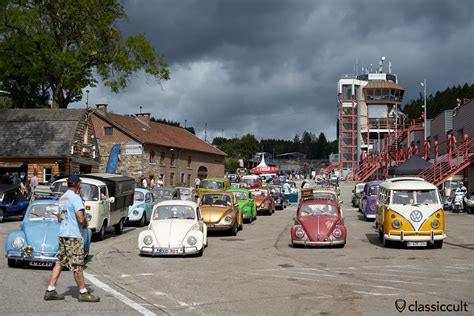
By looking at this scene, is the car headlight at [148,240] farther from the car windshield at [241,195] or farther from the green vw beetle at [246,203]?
the car windshield at [241,195]

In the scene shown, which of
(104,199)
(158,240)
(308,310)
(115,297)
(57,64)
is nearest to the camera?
(308,310)

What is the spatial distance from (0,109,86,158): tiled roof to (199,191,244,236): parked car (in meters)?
18.9

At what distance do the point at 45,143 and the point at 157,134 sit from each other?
77.0 ft

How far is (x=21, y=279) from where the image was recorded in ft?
38.1

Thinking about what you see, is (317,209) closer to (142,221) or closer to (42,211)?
(42,211)

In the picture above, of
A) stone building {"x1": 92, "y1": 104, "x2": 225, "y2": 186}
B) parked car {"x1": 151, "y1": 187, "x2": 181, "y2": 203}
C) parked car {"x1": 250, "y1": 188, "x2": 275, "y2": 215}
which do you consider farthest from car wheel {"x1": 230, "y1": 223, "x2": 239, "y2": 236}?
stone building {"x1": 92, "y1": 104, "x2": 225, "y2": 186}

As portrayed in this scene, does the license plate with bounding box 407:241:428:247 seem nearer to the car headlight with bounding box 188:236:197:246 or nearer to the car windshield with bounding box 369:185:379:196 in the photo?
the car headlight with bounding box 188:236:197:246

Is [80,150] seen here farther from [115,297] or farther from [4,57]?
[115,297]

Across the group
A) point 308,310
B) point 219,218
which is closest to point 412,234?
point 219,218

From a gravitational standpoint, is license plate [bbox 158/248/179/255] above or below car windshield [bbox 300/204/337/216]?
below

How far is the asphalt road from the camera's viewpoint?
29.9 feet

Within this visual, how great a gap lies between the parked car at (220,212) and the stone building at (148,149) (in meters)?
28.4

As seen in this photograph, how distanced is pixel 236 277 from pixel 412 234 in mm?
7181

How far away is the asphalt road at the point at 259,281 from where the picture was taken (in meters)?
9.11
